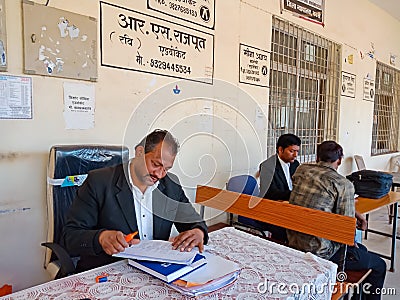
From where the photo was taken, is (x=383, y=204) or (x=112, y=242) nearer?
(x=112, y=242)

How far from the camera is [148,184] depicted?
1.44 metres

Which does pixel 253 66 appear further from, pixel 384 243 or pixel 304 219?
pixel 384 243

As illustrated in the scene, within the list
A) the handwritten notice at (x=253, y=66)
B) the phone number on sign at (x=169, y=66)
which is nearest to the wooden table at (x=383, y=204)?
the handwritten notice at (x=253, y=66)

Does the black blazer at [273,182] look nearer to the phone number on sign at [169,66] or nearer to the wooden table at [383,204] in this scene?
the wooden table at [383,204]

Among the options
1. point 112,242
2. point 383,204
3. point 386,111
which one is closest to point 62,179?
point 112,242

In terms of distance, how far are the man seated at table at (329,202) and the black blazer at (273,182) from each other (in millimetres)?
595

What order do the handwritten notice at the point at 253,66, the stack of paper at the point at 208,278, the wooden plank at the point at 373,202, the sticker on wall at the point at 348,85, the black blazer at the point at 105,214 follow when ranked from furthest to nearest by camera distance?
the sticker on wall at the point at 348,85 → the handwritten notice at the point at 253,66 → the wooden plank at the point at 373,202 → the black blazer at the point at 105,214 → the stack of paper at the point at 208,278

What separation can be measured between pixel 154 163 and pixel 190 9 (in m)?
1.68

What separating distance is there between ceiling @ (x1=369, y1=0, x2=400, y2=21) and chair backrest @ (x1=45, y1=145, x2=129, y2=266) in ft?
17.3

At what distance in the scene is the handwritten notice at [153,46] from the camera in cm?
210

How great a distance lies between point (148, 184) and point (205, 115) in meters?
1.47

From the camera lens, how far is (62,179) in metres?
1.64

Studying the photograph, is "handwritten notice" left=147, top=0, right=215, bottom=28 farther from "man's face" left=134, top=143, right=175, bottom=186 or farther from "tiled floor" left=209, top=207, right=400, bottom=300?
"tiled floor" left=209, top=207, right=400, bottom=300

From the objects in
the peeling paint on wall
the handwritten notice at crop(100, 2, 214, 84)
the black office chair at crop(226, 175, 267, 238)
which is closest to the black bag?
the black office chair at crop(226, 175, 267, 238)
